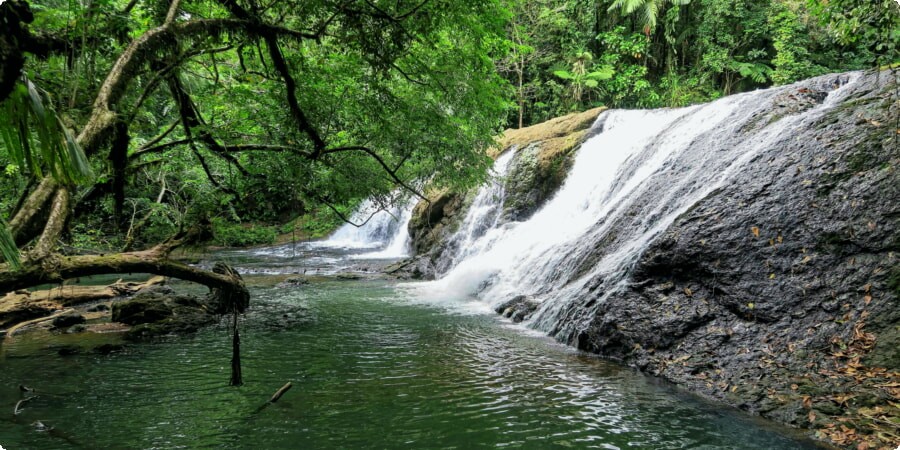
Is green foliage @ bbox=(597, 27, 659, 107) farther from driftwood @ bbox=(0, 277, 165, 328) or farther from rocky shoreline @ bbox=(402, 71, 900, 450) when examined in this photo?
driftwood @ bbox=(0, 277, 165, 328)

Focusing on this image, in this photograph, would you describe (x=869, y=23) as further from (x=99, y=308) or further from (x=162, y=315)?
(x=99, y=308)

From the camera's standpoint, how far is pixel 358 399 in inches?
199

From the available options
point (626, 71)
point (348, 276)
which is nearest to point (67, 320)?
point (348, 276)

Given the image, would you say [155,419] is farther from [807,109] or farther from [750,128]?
[807,109]

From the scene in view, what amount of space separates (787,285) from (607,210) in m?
6.18

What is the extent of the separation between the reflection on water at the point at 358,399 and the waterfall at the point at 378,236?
14.0 m

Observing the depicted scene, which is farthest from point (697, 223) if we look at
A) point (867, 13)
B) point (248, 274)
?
point (248, 274)

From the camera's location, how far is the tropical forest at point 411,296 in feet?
13.8

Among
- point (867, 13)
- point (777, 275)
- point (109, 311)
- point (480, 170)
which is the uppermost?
point (867, 13)

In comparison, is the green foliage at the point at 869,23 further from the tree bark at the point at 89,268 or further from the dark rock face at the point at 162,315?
the dark rock face at the point at 162,315

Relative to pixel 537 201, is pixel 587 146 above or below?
above

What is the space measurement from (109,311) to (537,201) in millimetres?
12624

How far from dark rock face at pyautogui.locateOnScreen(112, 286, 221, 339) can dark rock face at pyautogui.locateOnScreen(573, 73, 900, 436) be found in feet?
21.1

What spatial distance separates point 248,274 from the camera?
54.7 feet
